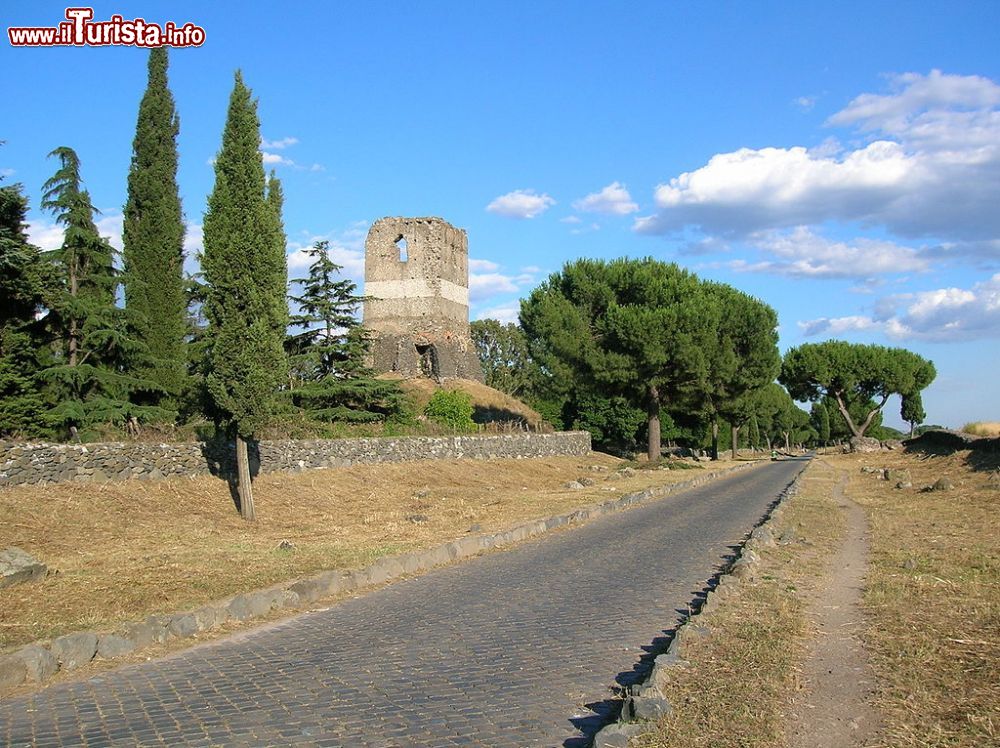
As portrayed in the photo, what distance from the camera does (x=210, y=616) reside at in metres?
8.19

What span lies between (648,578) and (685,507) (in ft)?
35.7

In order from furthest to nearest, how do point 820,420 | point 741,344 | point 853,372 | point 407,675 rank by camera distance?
1. point 820,420
2. point 853,372
3. point 741,344
4. point 407,675

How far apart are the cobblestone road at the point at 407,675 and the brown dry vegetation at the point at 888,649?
0.67m

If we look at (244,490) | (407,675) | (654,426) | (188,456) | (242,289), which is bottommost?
(407,675)

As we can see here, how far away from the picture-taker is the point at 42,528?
13133 mm

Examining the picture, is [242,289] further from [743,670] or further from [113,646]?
[743,670]

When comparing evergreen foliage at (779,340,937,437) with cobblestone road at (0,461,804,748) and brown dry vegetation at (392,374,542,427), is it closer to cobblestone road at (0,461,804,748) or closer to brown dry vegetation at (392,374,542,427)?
brown dry vegetation at (392,374,542,427)

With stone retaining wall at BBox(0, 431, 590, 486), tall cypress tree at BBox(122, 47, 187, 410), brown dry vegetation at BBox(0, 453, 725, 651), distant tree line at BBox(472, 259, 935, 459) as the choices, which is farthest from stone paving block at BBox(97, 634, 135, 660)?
distant tree line at BBox(472, 259, 935, 459)

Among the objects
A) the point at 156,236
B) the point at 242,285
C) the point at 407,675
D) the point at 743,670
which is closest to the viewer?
the point at 743,670

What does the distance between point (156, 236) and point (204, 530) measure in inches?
597

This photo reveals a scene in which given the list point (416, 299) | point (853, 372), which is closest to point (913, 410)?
point (853, 372)

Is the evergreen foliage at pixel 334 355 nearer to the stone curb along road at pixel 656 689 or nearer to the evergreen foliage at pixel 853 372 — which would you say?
the stone curb along road at pixel 656 689

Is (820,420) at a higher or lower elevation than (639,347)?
lower

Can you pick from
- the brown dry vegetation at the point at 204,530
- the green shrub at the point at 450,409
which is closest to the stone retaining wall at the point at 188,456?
the brown dry vegetation at the point at 204,530
